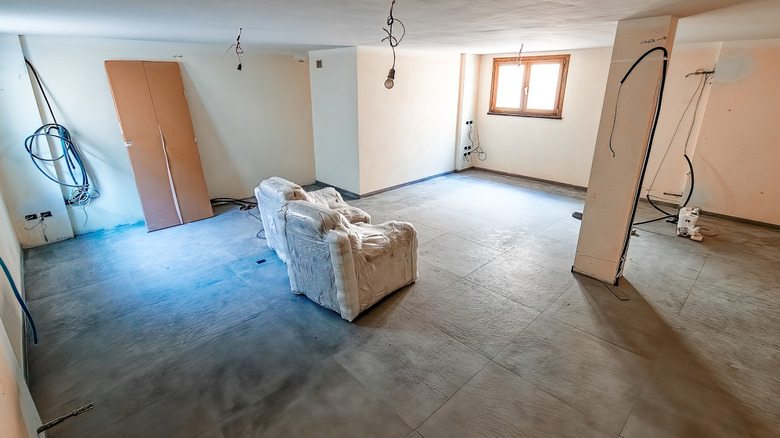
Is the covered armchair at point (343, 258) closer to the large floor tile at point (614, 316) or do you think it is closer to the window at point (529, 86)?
the large floor tile at point (614, 316)

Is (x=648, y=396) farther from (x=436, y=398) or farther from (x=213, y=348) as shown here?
(x=213, y=348)

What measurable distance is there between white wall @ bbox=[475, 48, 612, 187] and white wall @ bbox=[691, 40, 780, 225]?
142cm

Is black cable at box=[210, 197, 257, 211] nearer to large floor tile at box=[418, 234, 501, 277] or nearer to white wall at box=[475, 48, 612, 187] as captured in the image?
large floor tile at box=[418, 234, 501, 277]

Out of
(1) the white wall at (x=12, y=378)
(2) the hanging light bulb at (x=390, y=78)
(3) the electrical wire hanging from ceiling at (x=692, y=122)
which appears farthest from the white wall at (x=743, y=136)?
(1) the white wall at (x=12, y=378)

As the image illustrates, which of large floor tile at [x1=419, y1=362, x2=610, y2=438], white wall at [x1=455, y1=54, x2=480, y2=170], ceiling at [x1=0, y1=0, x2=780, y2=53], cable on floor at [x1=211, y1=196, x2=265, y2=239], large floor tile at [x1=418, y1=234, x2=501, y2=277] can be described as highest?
ceiling at [x1=0, y1=0, x2=780, y2=53]

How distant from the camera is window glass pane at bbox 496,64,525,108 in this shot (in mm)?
6641

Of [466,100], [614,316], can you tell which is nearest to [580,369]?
[614,316]

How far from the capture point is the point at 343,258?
263 centimetres

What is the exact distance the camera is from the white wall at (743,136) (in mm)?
4391

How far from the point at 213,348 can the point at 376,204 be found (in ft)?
10.9

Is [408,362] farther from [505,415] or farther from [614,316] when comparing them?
[614,316]

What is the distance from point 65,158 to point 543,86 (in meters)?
7.04

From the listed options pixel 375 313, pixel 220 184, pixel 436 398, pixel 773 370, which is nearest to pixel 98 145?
pixel 220 184

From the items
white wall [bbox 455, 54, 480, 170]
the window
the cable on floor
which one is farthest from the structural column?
the cable on floor
